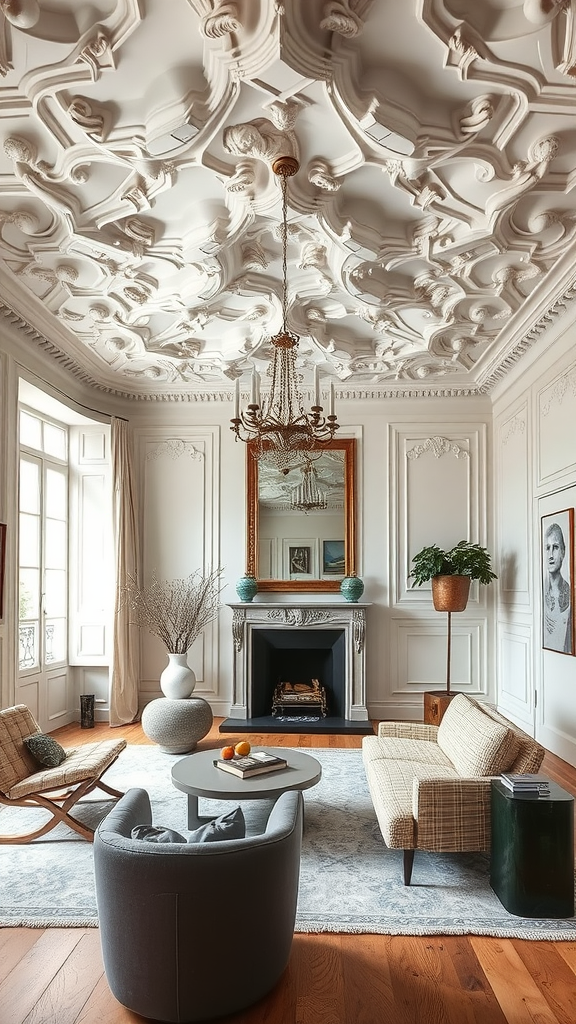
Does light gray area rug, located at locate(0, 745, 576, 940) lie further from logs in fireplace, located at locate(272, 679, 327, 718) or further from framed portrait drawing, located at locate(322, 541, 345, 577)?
framed portrait drawing, located at locate(322, 541, 345, 577)

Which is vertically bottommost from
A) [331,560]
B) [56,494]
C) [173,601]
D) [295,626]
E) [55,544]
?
[295,626]

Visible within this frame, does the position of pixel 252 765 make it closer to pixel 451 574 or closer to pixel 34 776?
pixel 34 776

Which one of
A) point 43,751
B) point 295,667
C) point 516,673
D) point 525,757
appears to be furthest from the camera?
point 295,667

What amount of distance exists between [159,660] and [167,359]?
9.79ft

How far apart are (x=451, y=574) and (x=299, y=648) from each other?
1686 millimetres

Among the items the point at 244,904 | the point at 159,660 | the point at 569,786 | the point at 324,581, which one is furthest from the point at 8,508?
the point at 569,786

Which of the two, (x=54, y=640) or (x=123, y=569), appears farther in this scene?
(x=123, y=569)

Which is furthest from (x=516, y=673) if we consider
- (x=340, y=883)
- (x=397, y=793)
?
(x=340, y=883)

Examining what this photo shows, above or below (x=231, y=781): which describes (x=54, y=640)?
above

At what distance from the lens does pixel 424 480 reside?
727 centimetres

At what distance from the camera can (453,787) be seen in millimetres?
3172

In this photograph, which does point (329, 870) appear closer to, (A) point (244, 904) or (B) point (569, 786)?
(A) point (244, 904)

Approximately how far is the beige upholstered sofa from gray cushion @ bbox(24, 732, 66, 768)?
1.74 metres

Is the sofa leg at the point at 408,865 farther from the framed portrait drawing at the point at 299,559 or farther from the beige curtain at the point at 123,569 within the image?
the beige curtain at the point at 123,569
